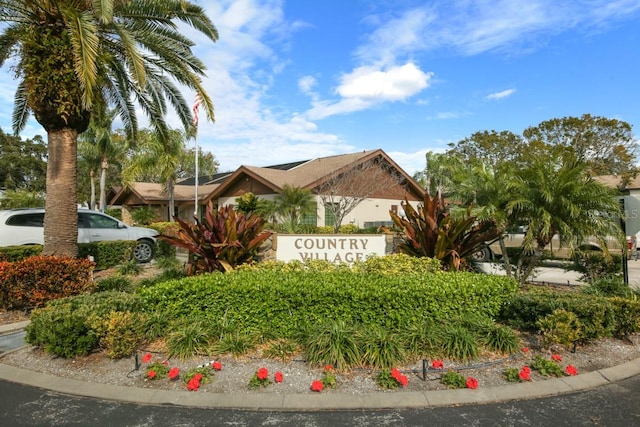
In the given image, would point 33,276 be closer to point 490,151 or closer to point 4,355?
point 4,355

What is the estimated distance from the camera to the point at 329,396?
11.5ft

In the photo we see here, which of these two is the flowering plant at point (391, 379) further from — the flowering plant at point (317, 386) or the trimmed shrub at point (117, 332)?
the trimmed shrub at point (117, 332)

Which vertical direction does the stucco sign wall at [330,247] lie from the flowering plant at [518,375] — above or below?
above

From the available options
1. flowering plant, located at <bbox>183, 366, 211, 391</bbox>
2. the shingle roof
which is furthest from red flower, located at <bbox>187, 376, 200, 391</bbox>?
the shingle roof

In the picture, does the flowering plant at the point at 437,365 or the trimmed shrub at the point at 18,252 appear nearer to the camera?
the flowering plant at the point at 437,365

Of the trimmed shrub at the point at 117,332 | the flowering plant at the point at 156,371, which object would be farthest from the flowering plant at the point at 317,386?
the trimmed shrub at the point at 117,332

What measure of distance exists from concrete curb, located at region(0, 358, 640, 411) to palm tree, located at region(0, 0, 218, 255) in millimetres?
5521

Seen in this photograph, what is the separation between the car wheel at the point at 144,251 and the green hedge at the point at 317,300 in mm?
8189

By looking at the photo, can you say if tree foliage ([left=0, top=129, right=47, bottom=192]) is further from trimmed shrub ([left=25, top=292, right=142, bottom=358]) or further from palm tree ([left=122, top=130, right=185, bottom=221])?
trimmed shrub ([left=25, top=292, right=142, bottom=358])

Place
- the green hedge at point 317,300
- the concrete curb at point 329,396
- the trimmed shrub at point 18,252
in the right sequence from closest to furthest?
the concrete curb at point 329,396 < the green hedge at point 317,300 < the trimmed shrub at point 18,252

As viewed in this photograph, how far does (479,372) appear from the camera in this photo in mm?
3980

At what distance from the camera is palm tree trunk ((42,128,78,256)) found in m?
8.21

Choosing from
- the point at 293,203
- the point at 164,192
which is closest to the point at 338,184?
the point at 293,203

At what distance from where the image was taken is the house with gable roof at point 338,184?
21094 millimetres
